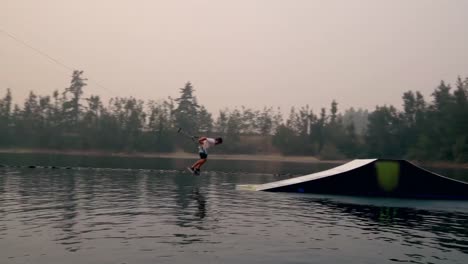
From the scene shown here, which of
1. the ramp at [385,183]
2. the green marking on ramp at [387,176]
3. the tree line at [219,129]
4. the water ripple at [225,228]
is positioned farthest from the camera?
the tree line at [219,129]

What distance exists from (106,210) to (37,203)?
13.7ft

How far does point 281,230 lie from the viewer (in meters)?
16.6

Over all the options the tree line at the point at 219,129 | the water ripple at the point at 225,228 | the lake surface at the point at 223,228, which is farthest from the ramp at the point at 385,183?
the tree line at the point at 219,129

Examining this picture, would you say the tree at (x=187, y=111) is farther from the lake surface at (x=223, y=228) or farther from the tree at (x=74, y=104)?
the lake surface at (x=223, y=228)

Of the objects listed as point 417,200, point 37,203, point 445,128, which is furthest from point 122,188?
point 445,128

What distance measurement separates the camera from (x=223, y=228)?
54.3 ft

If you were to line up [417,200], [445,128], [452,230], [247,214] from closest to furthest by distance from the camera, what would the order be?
[452,230]
[247,214]
[417,200]
[445,128]

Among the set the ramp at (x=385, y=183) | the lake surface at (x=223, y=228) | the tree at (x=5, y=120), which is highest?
the tree at (x=5, y=120)

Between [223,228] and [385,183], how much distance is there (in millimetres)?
15552

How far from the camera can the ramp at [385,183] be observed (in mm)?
27688

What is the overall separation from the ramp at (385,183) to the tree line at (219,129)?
344 feet

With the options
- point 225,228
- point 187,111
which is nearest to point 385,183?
point 225,228

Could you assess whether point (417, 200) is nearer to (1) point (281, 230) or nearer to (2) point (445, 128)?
(1) point (281, 230)

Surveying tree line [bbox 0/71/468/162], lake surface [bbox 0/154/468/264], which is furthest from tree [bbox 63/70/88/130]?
lake surface [bbox 0/154/468/264]
